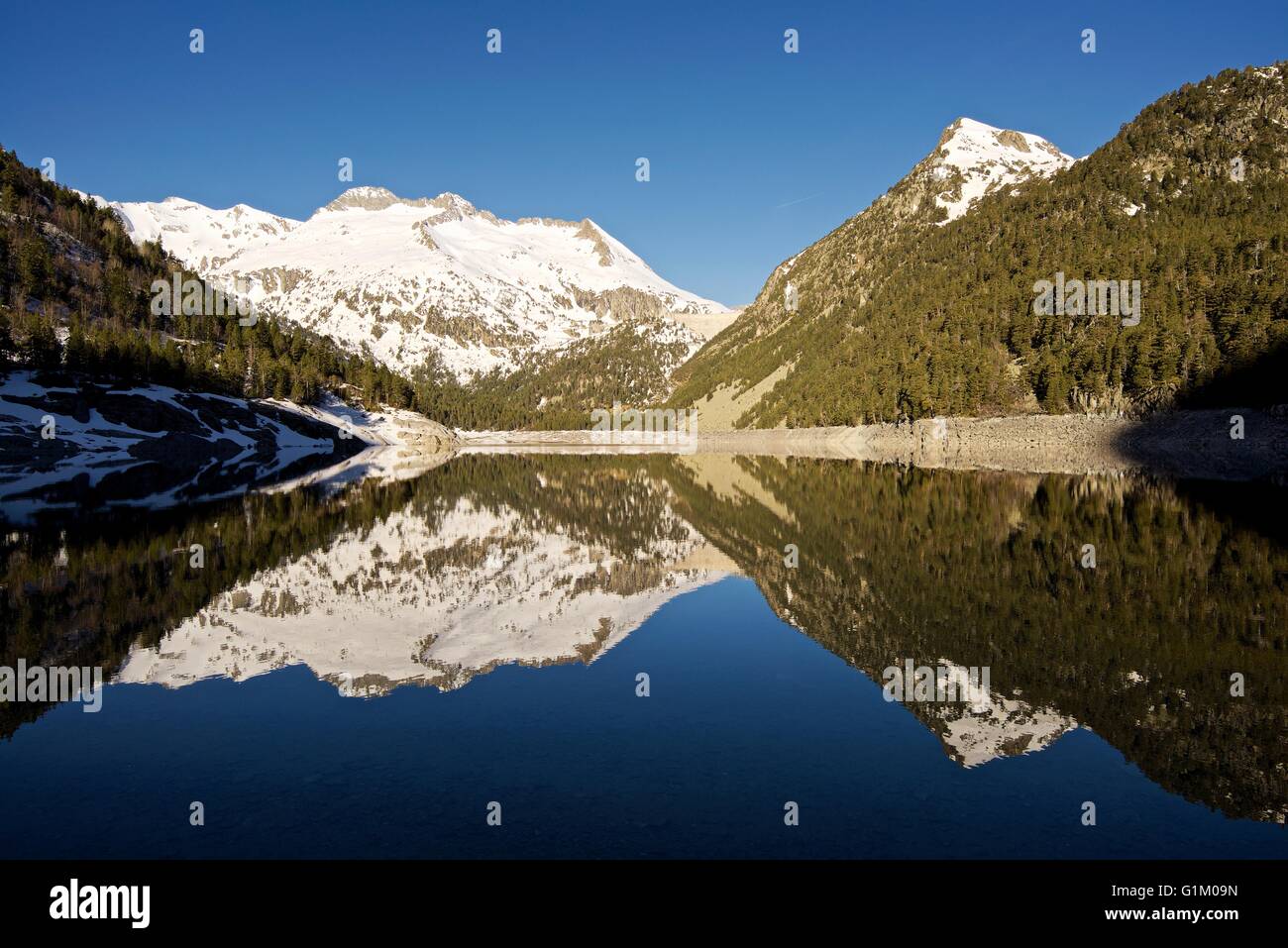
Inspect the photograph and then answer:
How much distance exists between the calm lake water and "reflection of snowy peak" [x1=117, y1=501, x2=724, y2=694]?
16cm

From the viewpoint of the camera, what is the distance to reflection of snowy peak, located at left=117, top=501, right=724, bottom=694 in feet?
58.6

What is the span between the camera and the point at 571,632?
21.0 metres

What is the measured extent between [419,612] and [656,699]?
10.3 meters

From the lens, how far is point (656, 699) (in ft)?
51.4

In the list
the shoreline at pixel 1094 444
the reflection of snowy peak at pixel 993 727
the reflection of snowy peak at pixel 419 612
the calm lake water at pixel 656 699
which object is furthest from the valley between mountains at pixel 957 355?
the reflection of snowy peak at pixel 993 727

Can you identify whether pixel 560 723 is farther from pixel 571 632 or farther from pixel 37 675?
pixel 37 675

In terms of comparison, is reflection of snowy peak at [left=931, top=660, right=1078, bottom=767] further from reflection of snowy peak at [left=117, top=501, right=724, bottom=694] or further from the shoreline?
the shoreline

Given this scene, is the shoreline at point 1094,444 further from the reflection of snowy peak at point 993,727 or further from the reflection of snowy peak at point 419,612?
the reflection of snowy peak at point 993,727

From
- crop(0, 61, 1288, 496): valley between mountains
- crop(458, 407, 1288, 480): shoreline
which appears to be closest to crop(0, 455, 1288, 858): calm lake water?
crop(0, 61, 1288, 496): valley between mountains

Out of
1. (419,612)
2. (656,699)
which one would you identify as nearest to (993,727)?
(656,699)

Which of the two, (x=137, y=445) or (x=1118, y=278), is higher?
(x=1118, y=278)

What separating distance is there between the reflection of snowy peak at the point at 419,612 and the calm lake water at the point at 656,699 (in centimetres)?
16

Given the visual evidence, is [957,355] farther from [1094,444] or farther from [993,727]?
[993,727]
